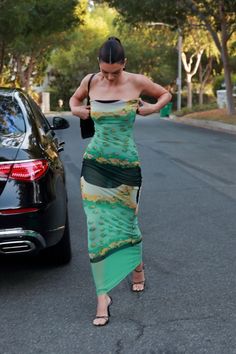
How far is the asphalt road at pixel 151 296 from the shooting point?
138 inches

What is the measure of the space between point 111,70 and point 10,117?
4.38ft

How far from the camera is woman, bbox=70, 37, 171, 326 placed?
12.6 ft

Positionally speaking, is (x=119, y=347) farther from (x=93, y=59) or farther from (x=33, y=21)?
(x=93, y=59)

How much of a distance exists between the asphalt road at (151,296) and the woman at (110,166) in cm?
26

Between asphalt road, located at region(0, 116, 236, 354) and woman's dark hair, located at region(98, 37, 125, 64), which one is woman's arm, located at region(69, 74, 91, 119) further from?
asphalt road, located at region(0, 116, 236, 354)

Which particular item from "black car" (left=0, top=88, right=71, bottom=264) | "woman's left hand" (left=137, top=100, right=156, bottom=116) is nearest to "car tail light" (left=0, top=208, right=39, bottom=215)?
"black car" (left=0, top=88, right=71, bottom=264)

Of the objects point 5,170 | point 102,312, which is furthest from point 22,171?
point 102,312

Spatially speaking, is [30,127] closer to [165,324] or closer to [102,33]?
[165,324]

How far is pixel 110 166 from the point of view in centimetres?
389

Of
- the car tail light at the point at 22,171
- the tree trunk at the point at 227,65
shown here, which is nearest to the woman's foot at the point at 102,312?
the car tail light at the point at 22,171

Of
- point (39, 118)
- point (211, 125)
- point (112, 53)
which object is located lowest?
point (211, 125)

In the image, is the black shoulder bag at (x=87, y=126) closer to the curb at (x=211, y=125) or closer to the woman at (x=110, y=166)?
the woman at (x=110, y=166)

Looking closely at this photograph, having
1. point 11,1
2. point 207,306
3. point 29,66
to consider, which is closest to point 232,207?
point 207,306

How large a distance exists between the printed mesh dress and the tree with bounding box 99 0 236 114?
18920 mm
